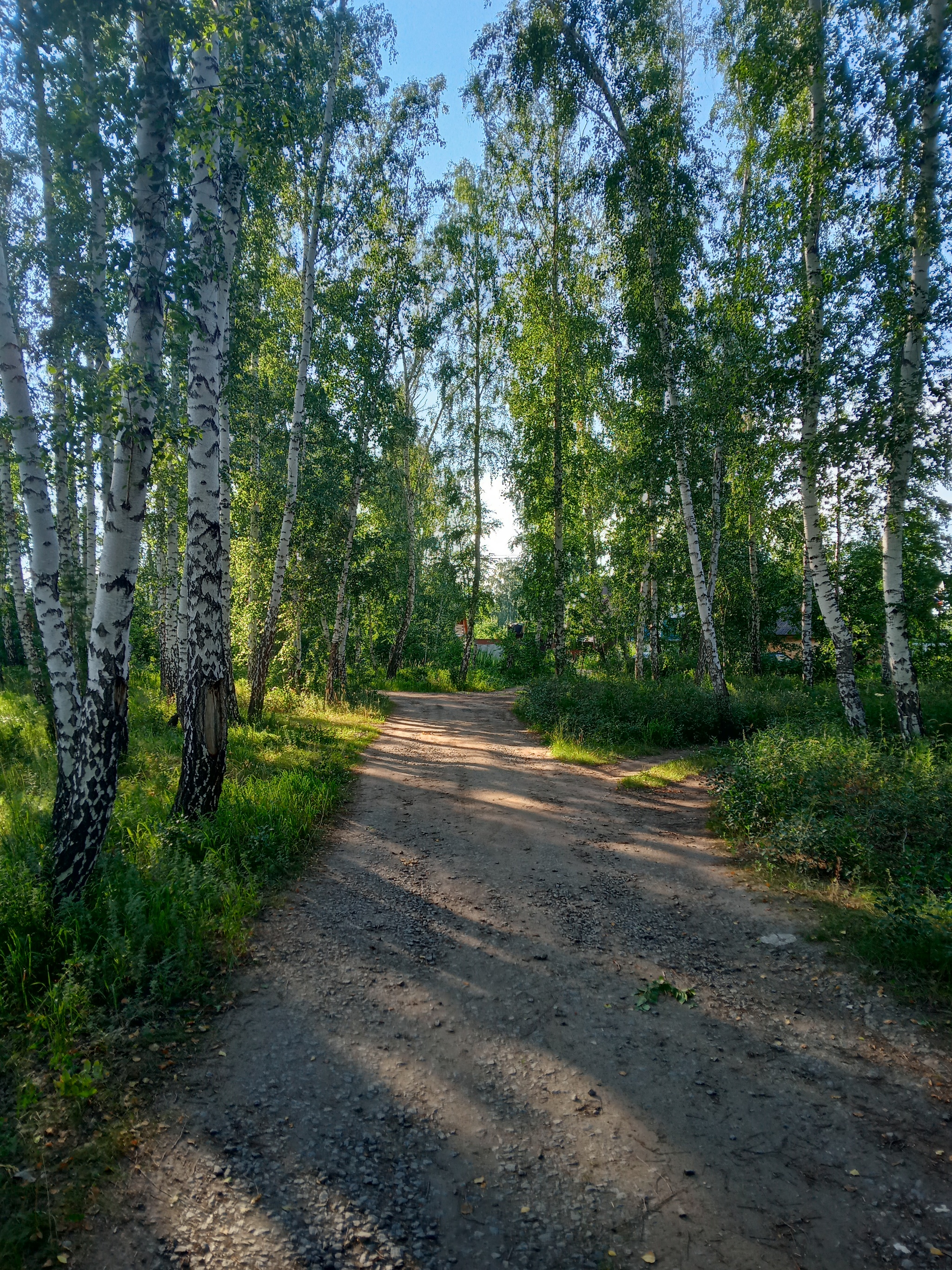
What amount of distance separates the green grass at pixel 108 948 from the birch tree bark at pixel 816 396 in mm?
8757

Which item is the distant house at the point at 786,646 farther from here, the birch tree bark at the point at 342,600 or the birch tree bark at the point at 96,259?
the birch tree bark at the point at 96,259

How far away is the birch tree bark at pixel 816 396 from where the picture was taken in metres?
9.52

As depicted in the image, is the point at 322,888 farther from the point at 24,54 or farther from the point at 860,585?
the point at 860,585

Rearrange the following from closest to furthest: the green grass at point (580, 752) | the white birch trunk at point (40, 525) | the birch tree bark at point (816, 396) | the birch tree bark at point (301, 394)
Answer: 1. the white birch trunk at point (40, 525)
2. the birch tree bark at point (816, 396)
3. the green grass at point (580, 752)
4. the birch tree bark at point (301, 394)

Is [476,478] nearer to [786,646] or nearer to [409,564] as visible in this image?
[409,564]

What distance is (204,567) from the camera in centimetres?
657

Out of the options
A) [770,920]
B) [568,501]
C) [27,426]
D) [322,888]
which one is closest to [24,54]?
[27,426]

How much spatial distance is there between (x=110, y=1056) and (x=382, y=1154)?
1.69 metres

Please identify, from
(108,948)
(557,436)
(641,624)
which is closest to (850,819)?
(108,948)

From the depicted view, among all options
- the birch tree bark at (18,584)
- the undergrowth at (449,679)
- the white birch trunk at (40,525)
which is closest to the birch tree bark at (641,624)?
the undergrowth at (449,679)

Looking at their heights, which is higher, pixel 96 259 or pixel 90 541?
pixel 96 259

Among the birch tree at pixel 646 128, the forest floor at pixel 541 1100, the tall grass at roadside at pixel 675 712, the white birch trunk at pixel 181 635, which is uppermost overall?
the birch tree at pixel 646 128

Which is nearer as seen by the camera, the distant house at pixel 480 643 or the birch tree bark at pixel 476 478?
the birch tree bark at pixel 476 478

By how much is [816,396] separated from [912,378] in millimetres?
1331
